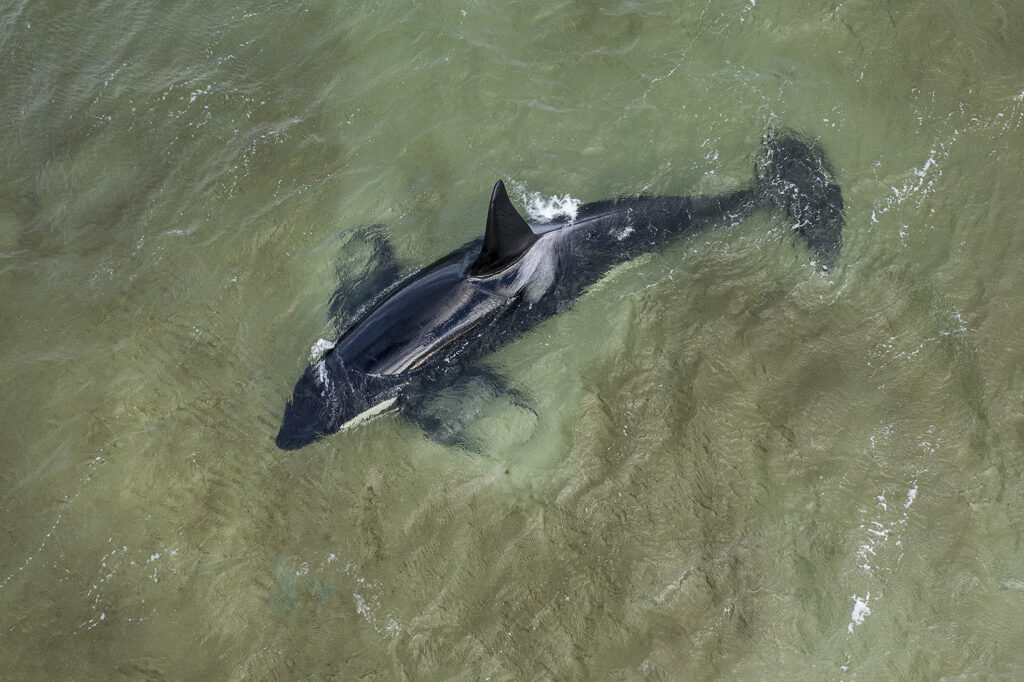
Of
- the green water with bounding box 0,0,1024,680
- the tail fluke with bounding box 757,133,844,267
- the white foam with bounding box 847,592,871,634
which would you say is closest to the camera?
the white foam with bounding box 847,592,871,634

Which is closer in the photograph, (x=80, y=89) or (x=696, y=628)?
(x=696, y=628)

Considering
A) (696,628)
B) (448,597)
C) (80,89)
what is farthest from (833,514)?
(80,89)

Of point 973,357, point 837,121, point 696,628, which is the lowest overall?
point 696,628

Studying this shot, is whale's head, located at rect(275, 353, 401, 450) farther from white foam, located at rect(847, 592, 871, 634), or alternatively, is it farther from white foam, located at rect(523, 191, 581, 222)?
white foam, located at rect(847, 592, 871, 634)

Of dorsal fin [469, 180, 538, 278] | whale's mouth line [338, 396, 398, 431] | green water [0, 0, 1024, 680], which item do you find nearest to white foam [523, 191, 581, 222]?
green water [0, 0, 1024, 680]

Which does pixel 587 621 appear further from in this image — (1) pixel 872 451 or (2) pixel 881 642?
(1) pixel 872 451
